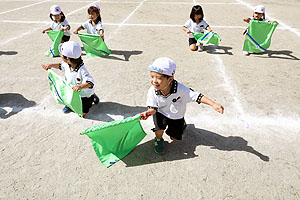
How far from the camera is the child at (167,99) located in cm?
250

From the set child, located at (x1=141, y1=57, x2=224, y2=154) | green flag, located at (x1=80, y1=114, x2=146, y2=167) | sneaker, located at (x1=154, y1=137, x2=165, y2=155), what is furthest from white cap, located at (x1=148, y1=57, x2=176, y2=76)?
sneaker, located at (x1=154, y1=137, x2=165, y2=155)

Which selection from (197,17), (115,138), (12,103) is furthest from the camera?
(197,17)

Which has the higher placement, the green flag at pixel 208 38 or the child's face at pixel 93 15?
the child's face at pixel 93 15

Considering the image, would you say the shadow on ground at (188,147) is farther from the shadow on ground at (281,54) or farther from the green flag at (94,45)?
the shadow on ground at (281,54)

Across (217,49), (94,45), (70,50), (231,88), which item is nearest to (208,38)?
(217,49)

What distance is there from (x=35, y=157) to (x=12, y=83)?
8.49 ft

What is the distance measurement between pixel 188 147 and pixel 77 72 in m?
2.06

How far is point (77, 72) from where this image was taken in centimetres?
358

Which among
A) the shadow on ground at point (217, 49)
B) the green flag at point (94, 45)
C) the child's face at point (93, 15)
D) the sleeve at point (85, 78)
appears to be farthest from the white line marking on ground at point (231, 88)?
the child's face at point (93, 15)

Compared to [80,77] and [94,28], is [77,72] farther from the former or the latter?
[94,28]

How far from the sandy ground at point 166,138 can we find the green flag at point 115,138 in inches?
4.5

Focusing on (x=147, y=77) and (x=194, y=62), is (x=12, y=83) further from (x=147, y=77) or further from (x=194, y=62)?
(x=194, y=62)

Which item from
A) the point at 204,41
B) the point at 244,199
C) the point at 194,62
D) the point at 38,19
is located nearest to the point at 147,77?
the point at 194,62

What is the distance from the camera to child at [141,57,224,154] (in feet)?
8.21
